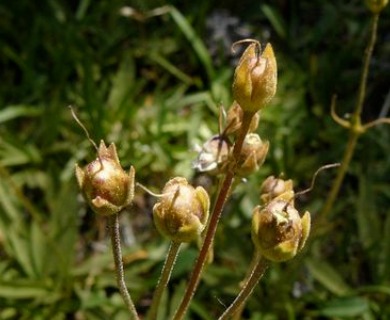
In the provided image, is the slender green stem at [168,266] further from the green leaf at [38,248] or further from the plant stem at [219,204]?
the green leaf at [38,248]

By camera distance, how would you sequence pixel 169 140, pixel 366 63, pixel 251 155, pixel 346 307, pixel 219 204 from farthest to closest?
pixel 169 140
pixel 346 307
pixel 366 63
pixel 251 155
pixel 219 204

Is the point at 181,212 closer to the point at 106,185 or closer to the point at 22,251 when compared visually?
the point at 106,185

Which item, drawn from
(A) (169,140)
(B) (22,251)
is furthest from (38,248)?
(A) (169,140)

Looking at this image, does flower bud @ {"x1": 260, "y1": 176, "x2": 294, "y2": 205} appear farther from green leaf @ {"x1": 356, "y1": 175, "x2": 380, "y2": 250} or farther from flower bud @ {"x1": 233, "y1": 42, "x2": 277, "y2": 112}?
green leaf @ {"x1": 356, "y1": 175, "x2": 380, "y2": 250}

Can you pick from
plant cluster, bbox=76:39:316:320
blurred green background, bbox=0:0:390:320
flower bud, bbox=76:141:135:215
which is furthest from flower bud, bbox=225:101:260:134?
blurred green background, bbox=0:0:390:320

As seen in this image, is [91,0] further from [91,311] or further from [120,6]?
[91,311]

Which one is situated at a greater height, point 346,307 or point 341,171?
point 341,171

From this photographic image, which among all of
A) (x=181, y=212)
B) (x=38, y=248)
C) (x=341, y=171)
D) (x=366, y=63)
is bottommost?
(x=38, y=248)

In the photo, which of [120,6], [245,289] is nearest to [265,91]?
[245,289]
